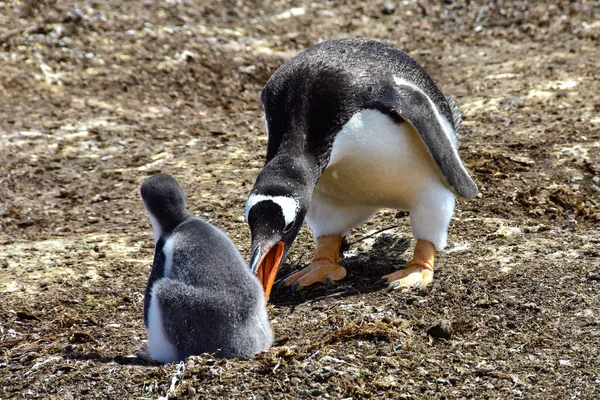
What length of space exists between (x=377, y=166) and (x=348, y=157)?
0.18 m

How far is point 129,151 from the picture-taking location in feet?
26.9

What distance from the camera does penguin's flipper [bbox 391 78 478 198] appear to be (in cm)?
509

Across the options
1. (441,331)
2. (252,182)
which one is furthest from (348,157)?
(252,182)

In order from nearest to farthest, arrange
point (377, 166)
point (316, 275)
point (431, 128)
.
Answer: point (377, 166) < point (431, 128) < point (316, 275)

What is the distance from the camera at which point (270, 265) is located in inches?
179

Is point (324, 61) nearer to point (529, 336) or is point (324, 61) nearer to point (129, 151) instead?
point (529, 336)

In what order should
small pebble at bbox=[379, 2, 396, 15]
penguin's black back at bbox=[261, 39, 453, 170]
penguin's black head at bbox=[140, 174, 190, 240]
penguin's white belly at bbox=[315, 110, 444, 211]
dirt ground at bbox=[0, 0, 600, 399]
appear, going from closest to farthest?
1. dirt ground at bbox=[0, 0, 600, 399]
2. penguin's black head at bbox=[140, 174, 190, 240]
3. penguin's black back at bbox=[261, 39, 453, 170]
4. penguin's white belly at bbox=[315, 110, 444, 211]
5. small pebble at bbox=[379, 2, 396, 15]

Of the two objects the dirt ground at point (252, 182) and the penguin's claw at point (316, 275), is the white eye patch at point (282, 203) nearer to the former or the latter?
the dirt ground at point (252, 182)

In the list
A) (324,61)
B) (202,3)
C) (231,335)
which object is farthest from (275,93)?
(202,3)

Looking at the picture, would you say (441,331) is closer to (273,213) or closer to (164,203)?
(273,213)

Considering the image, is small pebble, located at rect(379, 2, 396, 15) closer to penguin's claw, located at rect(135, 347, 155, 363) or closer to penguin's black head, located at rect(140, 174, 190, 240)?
penguin's black head, located at rect(140, 174, 190, 240)

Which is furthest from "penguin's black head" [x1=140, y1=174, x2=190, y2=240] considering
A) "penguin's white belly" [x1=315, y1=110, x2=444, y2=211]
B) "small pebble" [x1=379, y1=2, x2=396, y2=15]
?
"small pebble" [x1=379, y1=2, x2=396, y2=15]

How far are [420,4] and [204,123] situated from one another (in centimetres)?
401

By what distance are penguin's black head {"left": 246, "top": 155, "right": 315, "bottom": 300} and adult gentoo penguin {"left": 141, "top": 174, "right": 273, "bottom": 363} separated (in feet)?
0.94
